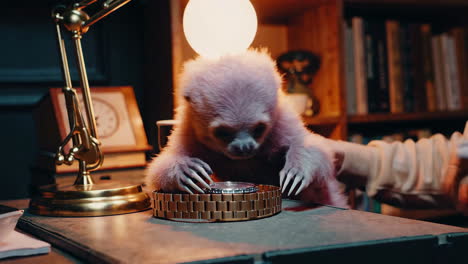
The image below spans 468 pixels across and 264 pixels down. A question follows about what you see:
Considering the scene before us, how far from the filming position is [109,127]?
148cm

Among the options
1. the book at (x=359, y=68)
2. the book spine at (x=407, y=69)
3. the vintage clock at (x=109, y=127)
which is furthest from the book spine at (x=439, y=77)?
the vintage clock at (x=109, y=127)

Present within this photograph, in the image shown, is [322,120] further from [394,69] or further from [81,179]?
[81,179]

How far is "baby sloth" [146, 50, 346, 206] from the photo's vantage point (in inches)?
30.1

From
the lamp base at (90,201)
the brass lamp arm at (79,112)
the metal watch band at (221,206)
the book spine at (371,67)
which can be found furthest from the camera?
the book spine at (371,67)

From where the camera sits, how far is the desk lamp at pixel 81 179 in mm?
850

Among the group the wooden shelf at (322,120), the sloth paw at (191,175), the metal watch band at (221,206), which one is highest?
the wooden shelf at (322,120)

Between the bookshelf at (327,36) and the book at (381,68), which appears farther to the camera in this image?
the book at (381,68)

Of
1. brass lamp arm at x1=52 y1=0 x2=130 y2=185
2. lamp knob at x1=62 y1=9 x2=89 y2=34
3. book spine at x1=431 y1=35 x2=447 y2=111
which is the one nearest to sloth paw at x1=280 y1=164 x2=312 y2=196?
brass lamp arm at x1=52 y1=0 x2=130 y2=185

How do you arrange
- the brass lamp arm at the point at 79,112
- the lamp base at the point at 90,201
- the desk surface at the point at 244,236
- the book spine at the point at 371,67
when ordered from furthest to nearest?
the book spine at the point at 371,67 < the brass lamp arm at the point at 79,112 < the lamp base at the point at 90,201 < the desk surface at the point at 244,236

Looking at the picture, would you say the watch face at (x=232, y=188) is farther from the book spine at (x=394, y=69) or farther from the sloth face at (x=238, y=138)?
the book spine at (x=394, y=69)

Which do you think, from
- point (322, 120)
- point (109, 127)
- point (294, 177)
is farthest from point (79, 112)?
point (322, 120)

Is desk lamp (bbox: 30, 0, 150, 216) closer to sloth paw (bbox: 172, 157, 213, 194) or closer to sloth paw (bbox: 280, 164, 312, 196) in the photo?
sloth paw (bbox: 172, 157, 213, 194)

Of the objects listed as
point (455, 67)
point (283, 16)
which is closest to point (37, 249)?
point (283, 16)

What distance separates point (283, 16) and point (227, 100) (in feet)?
4.43
